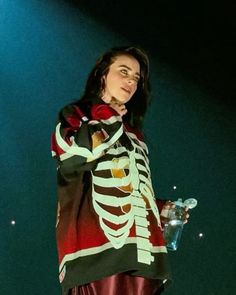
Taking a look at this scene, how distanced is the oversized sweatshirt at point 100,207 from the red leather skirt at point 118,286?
18 millimetres

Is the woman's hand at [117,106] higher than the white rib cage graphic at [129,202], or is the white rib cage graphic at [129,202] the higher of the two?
the woman's hand at [117,106]

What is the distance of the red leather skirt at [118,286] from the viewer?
3.34 feet

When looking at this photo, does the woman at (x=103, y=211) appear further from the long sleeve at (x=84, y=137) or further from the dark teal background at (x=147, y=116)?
the dark teal background at (x=147, y=116)

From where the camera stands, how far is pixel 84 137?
1021mm

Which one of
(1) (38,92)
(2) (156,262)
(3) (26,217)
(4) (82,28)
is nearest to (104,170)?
(2) (156,262)

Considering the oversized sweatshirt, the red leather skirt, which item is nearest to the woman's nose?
the oversized sweatshirt

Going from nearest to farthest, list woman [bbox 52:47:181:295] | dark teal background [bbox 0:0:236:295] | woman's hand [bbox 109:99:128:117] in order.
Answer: woman [bbox 52:47:181:295]
woman's hand [bbox 109:99:128:117]
dark teal background [bbox 0:0:236:295]

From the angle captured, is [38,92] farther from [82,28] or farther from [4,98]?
[82,28]

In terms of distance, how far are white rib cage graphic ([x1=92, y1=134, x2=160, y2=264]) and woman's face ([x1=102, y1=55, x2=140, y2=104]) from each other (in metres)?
0.12

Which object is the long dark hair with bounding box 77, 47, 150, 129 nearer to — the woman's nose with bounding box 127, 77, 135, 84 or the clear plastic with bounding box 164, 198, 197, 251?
the woman's nose with bounding box 127, 77, 135, 84

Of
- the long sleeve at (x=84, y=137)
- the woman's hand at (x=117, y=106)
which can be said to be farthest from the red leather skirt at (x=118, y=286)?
the woman's hand at (x=117, y=106)

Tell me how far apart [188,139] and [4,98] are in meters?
0.54

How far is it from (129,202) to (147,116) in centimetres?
71

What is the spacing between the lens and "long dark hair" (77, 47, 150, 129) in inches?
49.5
